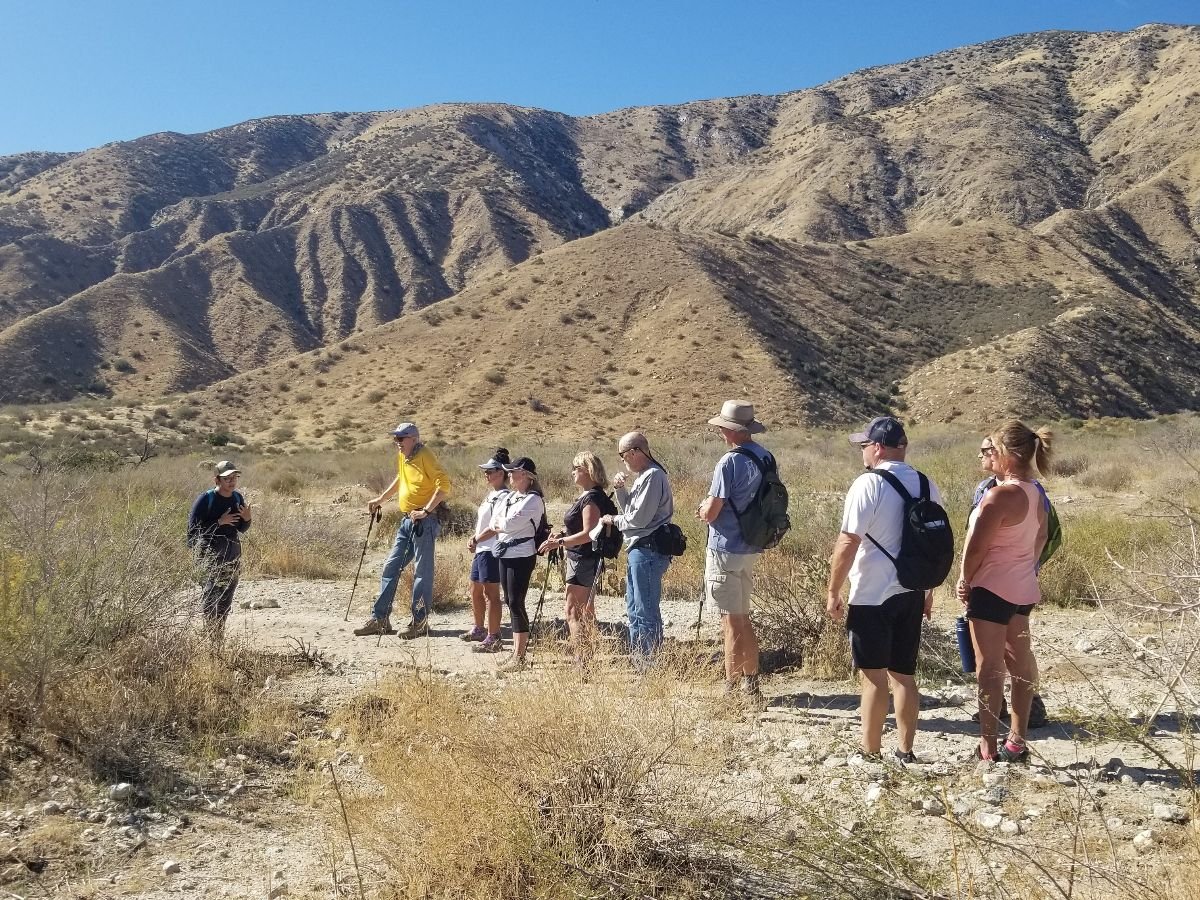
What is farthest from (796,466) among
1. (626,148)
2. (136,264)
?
(626,148)

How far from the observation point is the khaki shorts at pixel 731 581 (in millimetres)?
5188

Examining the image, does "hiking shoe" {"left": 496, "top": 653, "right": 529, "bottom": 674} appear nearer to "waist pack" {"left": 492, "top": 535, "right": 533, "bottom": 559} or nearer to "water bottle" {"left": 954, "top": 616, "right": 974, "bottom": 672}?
"waist pack" {"left": 492, "top": 535, "right": 533, "bottom": 559}

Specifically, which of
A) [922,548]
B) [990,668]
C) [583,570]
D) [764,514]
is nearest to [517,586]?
[583,570]

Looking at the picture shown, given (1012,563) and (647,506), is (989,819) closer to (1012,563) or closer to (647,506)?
(1012,563)

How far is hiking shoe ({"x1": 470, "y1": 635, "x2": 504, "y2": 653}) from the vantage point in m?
7.08

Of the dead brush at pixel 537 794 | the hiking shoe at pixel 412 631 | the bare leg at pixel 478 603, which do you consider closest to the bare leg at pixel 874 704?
the dead brush at pixel 537 794

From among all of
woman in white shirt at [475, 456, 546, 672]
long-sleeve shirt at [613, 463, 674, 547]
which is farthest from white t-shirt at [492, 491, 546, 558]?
long-sleeve shirt at [613, 463, 674, 547]

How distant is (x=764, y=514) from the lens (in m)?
5.08

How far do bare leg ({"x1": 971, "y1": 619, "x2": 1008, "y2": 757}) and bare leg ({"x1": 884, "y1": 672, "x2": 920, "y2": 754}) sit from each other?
32cm

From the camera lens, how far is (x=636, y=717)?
3484 millimetres

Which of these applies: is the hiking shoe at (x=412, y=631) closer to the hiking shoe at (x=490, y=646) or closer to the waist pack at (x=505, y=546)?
the hiking shoe at (x=490, y=646)

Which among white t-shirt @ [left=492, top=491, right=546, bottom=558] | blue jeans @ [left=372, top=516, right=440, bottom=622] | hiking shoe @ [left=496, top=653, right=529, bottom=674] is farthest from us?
blue jeans @ [left=372, top=516, right=440, bottom=622]

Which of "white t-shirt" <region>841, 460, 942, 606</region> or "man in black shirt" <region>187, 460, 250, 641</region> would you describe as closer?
"white t-shirt" <region>841, 460, 942, 606</region>

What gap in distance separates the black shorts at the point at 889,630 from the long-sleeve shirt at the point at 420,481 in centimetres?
414
